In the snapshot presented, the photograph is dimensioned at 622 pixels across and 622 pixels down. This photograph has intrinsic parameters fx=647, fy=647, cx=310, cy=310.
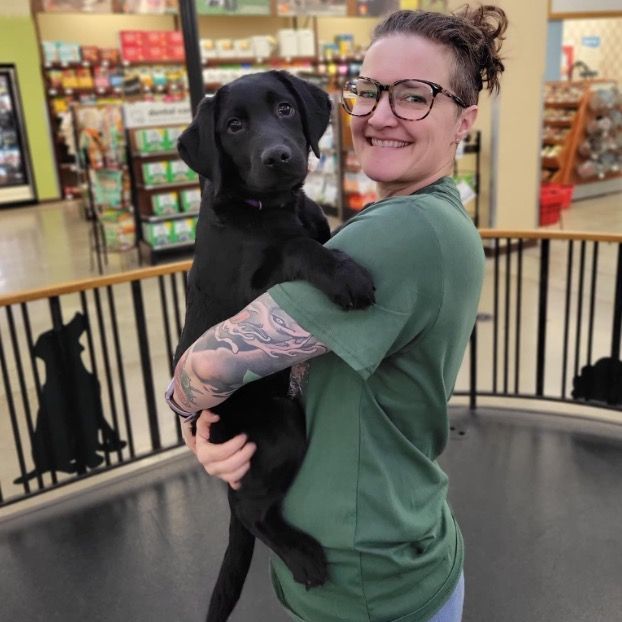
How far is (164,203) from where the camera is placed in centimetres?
664

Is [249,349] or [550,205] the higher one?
[249,349]

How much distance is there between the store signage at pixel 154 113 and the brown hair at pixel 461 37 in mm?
5643

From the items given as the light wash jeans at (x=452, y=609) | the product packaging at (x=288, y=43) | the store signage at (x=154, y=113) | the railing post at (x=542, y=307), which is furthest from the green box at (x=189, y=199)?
the light wash jeans at (x=452, y=609)

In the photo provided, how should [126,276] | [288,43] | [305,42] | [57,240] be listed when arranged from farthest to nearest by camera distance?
[305,42] < [288,43] < [57,240] < [126,276]

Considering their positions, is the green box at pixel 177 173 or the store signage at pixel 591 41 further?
the store signage at pixel 591 41

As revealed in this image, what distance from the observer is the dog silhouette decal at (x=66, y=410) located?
111 inches

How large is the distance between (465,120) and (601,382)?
2.70 metres

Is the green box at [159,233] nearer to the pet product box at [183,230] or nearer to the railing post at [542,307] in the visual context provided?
the pet product box at [183,230]

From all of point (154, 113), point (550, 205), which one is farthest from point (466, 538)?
point (550, 205)

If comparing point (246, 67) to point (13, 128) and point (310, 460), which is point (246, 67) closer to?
point (13, 128)

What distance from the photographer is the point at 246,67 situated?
10320 mm

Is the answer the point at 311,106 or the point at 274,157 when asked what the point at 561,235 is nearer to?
the point at 311,106

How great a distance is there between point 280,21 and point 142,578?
36.7ft

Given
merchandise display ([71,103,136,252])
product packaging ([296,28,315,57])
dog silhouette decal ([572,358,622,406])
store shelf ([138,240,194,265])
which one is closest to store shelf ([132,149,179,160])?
merchandise display ([71,103,136,252])
